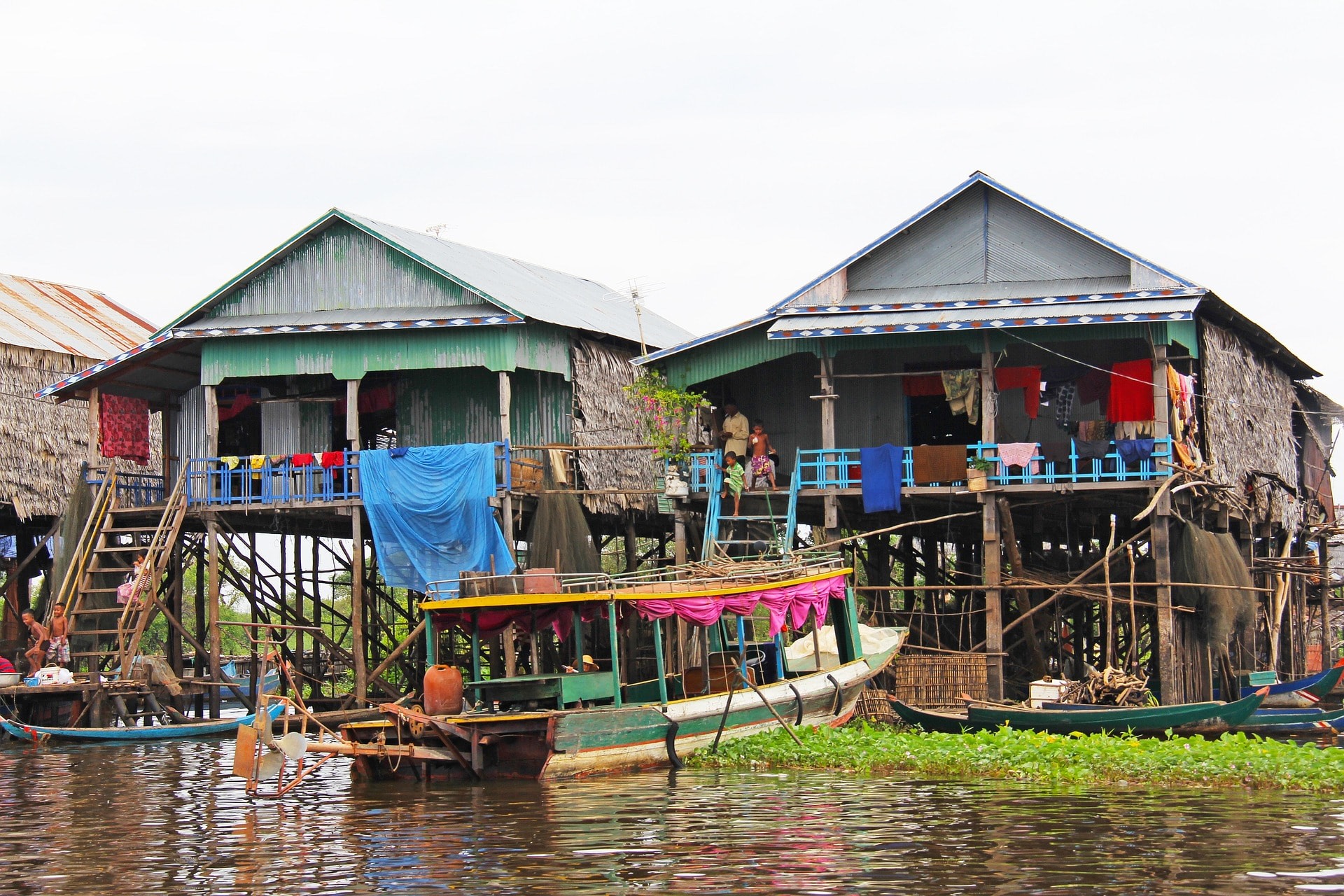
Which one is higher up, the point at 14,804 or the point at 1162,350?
the point at 1162,350

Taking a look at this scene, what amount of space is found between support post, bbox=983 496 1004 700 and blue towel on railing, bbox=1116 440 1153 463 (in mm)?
1817

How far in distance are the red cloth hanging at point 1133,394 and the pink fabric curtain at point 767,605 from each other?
4763 millimetres

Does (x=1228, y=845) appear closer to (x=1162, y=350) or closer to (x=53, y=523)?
(x=1162, y=350)

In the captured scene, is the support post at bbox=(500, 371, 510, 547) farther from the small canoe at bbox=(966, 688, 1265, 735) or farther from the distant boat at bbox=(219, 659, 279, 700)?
the small canoe at bbox=(966, 688, 1265, 735)

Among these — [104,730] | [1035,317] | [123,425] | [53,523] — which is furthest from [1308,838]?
[53,523]

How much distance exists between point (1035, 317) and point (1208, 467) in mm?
3321

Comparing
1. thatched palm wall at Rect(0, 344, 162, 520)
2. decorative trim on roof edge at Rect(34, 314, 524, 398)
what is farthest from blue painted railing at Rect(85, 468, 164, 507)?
decorative trim on roof edge at Rect(34, 314, 524, 398)

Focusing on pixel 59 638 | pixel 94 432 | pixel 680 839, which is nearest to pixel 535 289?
pixel 94 432

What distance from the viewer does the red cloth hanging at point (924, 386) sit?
80.9 ft

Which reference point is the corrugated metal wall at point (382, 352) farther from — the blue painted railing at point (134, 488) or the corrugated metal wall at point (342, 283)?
the blue painted railing at point (134, 488)

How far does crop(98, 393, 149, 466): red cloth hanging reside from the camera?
2741 centimetres

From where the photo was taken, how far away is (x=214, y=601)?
81.3ft

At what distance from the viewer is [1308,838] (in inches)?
498

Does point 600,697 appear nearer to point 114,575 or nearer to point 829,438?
point 829,438
